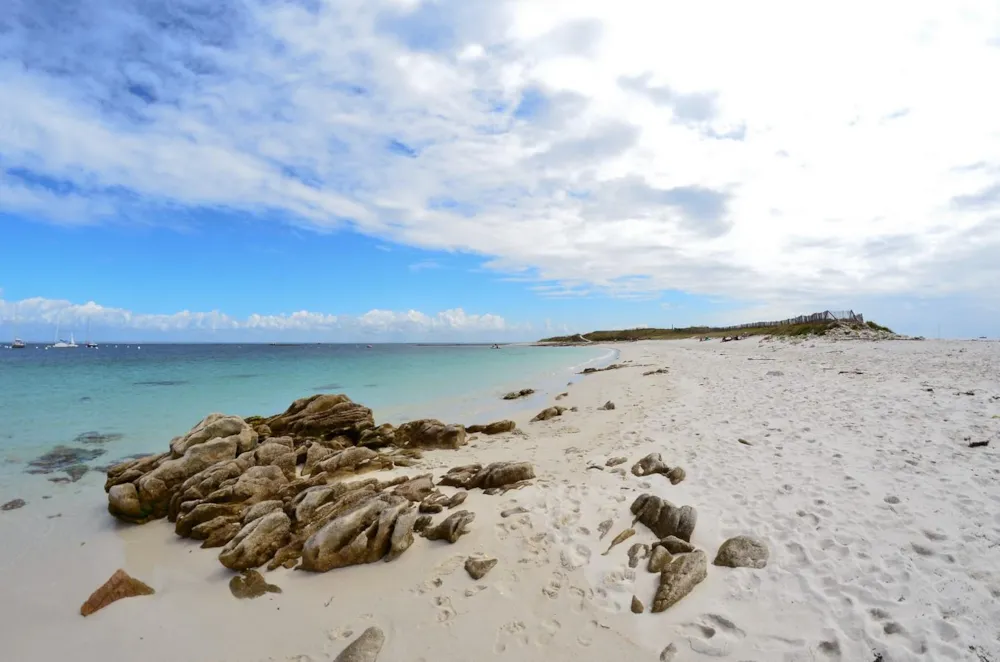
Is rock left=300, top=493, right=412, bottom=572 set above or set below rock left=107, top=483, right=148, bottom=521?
above

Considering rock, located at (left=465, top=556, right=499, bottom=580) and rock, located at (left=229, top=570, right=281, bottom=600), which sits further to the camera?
rock, located at (left=229, top=570, right=281, bottom=600)

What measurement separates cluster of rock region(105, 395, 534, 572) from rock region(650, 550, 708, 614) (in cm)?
329

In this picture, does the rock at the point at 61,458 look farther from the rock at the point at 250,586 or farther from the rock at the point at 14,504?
the rock at the point at 250,586

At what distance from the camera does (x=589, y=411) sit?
741 inches

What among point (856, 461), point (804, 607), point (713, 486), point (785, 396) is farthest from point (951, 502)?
point (785, 396)

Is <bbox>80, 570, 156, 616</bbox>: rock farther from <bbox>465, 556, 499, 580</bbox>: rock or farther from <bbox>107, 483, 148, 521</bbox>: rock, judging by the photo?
<bbox>465, 556, 499, 580</bbox>: rock

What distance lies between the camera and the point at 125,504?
988 centimetres

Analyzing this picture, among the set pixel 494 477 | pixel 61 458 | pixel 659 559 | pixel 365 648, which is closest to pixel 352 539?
pixel 365 648

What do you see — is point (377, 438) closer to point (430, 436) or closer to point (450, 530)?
point (430, 436)

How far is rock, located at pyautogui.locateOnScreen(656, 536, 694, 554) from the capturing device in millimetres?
6496

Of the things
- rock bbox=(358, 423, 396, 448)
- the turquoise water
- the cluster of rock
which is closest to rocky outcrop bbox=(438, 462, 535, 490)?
the cluster of rock

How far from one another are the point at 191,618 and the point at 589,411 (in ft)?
48.6

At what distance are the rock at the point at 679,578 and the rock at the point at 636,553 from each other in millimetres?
454

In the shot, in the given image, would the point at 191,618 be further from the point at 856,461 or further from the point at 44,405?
the point at 44,405
